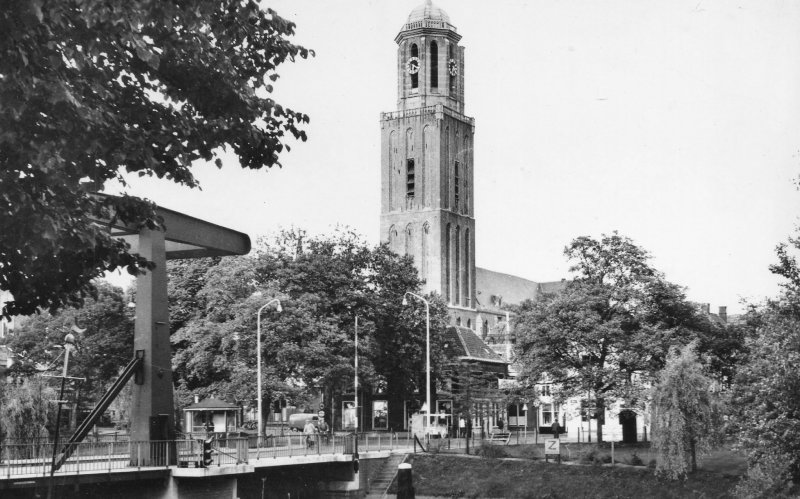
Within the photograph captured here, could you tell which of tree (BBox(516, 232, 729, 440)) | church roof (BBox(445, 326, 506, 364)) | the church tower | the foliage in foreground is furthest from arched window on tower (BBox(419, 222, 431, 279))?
tree (BBox(516, 232, 729, 440))

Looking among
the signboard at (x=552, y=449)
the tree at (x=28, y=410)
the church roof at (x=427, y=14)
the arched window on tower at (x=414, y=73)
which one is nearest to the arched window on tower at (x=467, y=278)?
the arched window on tower at (x=414, y=73)

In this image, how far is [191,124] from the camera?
15609 millimetres

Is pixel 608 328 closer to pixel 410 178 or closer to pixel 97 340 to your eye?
pixel 97 340

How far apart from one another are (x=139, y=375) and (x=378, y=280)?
4025 cm

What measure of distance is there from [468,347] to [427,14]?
6683 centimetres

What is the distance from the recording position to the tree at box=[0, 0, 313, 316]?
13.2 m

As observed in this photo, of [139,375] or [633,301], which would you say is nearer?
[139,375]

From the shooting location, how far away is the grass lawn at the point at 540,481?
4438 centimetres

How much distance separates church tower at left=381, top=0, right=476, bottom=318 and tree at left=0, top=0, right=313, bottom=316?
12096 centimetres

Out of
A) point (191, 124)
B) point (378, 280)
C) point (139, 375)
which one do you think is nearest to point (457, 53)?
point (378, 280)

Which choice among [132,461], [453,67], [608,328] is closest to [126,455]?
[132,461]

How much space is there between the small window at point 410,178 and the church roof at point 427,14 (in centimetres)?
1924

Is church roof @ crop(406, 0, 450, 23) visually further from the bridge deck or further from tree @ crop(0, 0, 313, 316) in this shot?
tree @ crop(0, 0, 313, 316)

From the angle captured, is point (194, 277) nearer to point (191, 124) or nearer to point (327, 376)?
point (327, 376)
